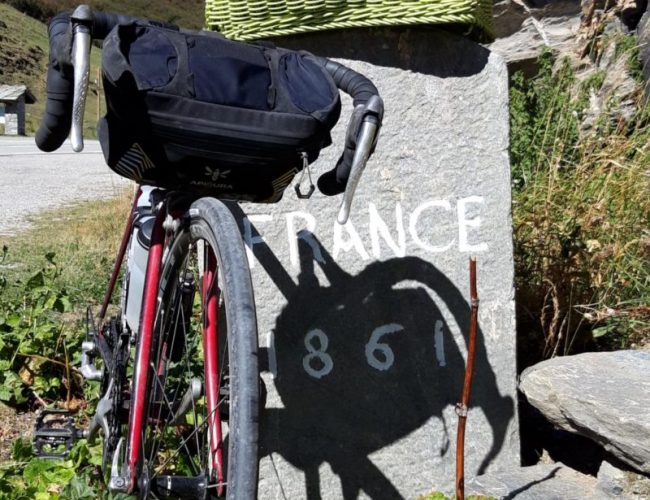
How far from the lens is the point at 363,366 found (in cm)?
289

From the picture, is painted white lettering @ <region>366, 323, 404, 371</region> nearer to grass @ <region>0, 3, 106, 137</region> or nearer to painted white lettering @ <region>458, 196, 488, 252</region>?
painted white lettering @ <region>458, 196, 488, 252</region>

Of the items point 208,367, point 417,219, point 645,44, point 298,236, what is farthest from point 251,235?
point 645,44

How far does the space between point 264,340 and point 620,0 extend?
2.22 meters

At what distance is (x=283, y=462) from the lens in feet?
9.25

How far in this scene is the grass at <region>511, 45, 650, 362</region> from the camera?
140 inches

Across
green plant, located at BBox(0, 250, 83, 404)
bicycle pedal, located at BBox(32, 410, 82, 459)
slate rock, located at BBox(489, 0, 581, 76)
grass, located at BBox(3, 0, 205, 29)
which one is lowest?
bicycle pedal, located at BBox(32, 410, 82, 459)

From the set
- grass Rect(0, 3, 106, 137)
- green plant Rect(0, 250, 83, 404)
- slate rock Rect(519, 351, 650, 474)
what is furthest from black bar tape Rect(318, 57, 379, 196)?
grass Rect(0, 3, 106, 137)

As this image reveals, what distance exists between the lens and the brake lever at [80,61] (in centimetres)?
178


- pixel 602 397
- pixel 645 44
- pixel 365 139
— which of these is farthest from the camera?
pixel 645 44

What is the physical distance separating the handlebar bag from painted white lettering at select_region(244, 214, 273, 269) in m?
0.90

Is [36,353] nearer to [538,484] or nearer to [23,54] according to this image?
[538,484]

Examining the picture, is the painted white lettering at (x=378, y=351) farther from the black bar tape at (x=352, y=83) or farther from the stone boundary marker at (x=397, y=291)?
the black bar tape at (x=352, y=83)

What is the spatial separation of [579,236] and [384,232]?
1170mm

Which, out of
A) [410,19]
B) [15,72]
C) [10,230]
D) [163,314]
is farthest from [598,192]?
[15,72]
